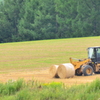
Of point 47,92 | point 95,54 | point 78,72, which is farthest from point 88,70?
point 47,92

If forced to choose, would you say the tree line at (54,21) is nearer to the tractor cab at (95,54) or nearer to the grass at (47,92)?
the tractor cab at (95,54)

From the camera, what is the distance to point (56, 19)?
2992 inches

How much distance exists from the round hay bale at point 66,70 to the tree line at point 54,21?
175ft

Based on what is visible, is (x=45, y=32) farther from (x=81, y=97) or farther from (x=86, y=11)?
(x=81, y=97)

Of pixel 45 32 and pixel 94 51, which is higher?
pixel 45 32

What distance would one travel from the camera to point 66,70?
20.1 m

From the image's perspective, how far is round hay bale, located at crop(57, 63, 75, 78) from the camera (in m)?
20.1

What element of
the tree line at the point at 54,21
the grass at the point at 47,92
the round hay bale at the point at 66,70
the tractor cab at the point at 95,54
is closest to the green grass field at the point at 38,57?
the tractor cab at the point at 95,54

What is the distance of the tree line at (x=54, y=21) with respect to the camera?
74.4m

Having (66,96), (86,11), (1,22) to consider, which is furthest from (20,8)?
(66,96)

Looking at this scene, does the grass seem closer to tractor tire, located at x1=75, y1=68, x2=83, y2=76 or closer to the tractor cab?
tractor tire, located at x1=75, y1=68, x2=83, y2=76

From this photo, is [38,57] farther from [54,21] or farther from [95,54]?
[54,21]

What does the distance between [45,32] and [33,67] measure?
45646 millimetres

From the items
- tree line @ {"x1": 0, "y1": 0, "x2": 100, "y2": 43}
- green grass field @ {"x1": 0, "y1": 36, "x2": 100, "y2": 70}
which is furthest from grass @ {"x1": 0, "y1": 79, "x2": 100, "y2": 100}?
tree line @ {"x1": 0, "y1": 0, "x2": 100, "y2": 43}
